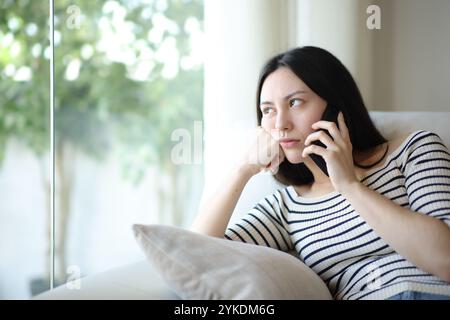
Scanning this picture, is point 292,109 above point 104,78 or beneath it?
beneath

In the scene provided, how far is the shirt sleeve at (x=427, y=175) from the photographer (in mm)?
950

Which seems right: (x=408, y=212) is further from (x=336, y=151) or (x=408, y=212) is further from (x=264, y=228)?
(x=264, y=228)

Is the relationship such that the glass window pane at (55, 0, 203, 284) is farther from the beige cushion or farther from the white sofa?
the beige cushion

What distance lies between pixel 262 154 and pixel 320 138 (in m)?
0.23

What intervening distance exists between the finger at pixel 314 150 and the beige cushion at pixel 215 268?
283mm

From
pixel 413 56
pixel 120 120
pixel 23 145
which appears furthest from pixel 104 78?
pixel 413 56

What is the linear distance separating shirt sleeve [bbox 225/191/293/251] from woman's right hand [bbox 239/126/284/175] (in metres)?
0.09

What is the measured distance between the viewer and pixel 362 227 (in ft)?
3.50

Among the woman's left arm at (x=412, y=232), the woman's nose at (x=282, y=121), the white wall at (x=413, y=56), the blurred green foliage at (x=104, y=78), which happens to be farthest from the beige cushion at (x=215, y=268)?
the blurred green foliage at (x=104, y=78)

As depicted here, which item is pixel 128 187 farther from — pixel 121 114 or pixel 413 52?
pixel 413 52

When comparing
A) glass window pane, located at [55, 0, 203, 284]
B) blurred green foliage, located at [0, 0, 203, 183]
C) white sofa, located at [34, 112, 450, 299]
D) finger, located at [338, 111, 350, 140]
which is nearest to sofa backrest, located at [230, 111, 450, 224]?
white sofa, located at [34, 112, 450, 299]

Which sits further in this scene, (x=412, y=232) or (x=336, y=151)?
(x=336, y=151)

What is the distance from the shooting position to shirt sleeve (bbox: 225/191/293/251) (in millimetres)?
1204
